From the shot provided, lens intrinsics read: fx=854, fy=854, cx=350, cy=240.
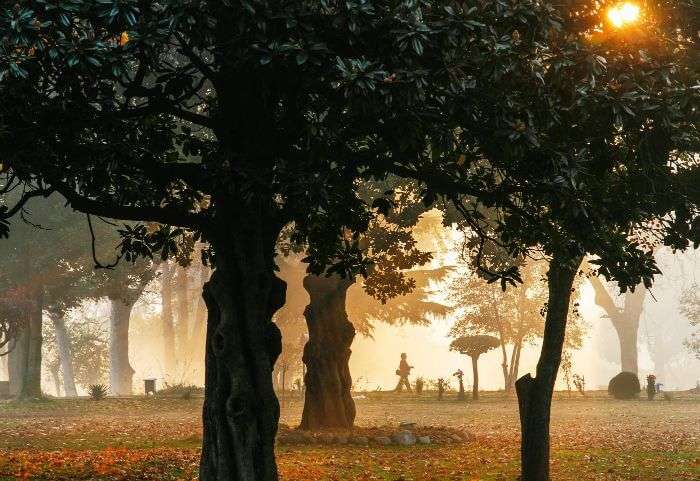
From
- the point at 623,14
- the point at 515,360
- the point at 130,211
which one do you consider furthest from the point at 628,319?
the point at 130,211

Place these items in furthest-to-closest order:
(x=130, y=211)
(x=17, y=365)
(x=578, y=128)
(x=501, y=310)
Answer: (x=17, y=365)
(x=501, y=310)
(x=130, y=211)
(x=578, y=128)

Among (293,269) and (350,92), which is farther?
(293,269)

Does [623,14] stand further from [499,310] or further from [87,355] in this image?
[87,355]

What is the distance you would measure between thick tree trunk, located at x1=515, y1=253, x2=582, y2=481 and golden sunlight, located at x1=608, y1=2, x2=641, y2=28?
3.77 meters

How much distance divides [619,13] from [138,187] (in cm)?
755

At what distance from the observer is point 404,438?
20.4m

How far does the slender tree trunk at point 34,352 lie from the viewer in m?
39.8

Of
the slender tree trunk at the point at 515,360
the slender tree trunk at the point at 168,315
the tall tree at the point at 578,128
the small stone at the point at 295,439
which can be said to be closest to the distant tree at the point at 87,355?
the slender tree trunk at the point at 168,315

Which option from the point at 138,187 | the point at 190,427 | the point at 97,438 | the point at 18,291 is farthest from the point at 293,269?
the point at 138,187

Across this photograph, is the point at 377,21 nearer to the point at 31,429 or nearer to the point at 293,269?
the point at 31,429

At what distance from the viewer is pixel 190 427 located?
982 inches

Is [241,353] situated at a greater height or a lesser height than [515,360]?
lesser

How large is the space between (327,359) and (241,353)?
12451 millimetres

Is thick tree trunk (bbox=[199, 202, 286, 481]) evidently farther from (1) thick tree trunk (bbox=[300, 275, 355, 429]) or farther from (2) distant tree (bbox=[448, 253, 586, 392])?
(2) distant tree (bbox=[448, 253, 586, 392])
